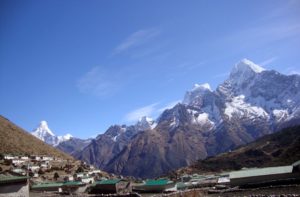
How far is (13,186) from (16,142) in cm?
13227

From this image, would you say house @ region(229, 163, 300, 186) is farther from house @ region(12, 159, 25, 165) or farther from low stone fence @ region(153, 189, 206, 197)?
house @ region(12, 159, 25, 165)

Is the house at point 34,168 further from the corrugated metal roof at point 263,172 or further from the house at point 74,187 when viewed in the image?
the corrugated metal roof at point 263,172

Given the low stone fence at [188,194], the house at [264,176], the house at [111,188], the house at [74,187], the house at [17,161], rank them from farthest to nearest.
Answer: the house at [17,161] → the house at [74,187] → the house at [111,188] → the house at [264,176] → the low stone fence at [188,194]

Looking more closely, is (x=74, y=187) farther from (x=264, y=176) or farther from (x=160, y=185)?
(x=264, y=176)

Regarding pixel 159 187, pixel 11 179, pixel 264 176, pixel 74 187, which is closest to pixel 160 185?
pixel 159 187

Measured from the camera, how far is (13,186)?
5206 centimetres

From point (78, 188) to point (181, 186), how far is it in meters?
24.1

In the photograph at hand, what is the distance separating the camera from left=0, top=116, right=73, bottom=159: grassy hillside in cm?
16675

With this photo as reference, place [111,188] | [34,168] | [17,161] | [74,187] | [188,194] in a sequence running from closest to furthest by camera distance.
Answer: [188,194] < [111,188] < [74,187] < [34,168] < [17,161]

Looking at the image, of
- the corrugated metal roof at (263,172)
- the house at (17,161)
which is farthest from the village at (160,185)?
the house at (17,161)

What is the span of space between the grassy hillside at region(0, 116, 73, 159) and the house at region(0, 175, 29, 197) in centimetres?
11336

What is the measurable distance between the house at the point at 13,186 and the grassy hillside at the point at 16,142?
372ft

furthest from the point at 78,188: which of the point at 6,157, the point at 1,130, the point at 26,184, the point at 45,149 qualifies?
the point at 45,149

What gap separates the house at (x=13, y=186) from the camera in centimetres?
5097
